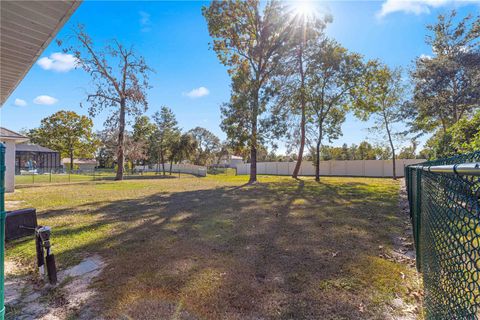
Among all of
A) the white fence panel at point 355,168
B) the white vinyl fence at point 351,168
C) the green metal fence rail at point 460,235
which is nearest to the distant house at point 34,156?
the white vinyl fence at point 351,168

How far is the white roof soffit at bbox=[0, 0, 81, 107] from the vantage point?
9.25 ft

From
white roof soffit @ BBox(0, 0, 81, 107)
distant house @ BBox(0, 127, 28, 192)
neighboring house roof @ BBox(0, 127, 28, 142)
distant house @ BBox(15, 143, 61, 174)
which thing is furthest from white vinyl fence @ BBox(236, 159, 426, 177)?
distant house @ BBox(15, 143, 61, 174)

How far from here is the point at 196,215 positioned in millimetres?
6453

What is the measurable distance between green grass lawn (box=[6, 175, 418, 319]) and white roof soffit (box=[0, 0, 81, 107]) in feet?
10.8

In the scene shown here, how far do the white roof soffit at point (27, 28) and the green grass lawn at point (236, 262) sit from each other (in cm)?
328

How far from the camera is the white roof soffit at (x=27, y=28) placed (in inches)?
111

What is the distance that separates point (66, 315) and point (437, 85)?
61.8 feet

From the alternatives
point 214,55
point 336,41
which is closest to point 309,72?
point 336,41

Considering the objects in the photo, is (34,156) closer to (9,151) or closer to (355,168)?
(9,151)

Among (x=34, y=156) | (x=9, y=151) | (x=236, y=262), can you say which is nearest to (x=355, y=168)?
(x=236, y=262)

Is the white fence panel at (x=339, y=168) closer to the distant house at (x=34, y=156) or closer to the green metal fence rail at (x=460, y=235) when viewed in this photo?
the green metal fence rail at (x=460, y=235)

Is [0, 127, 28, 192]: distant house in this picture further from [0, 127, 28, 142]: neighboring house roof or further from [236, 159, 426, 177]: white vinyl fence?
[236, 159, 426, 177]: white vinyl fence

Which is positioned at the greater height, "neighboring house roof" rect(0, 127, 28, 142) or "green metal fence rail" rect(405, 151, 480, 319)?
"neighboring house roof" rect(0, 127, 28, 142)

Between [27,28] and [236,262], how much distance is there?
4405 millimetres
